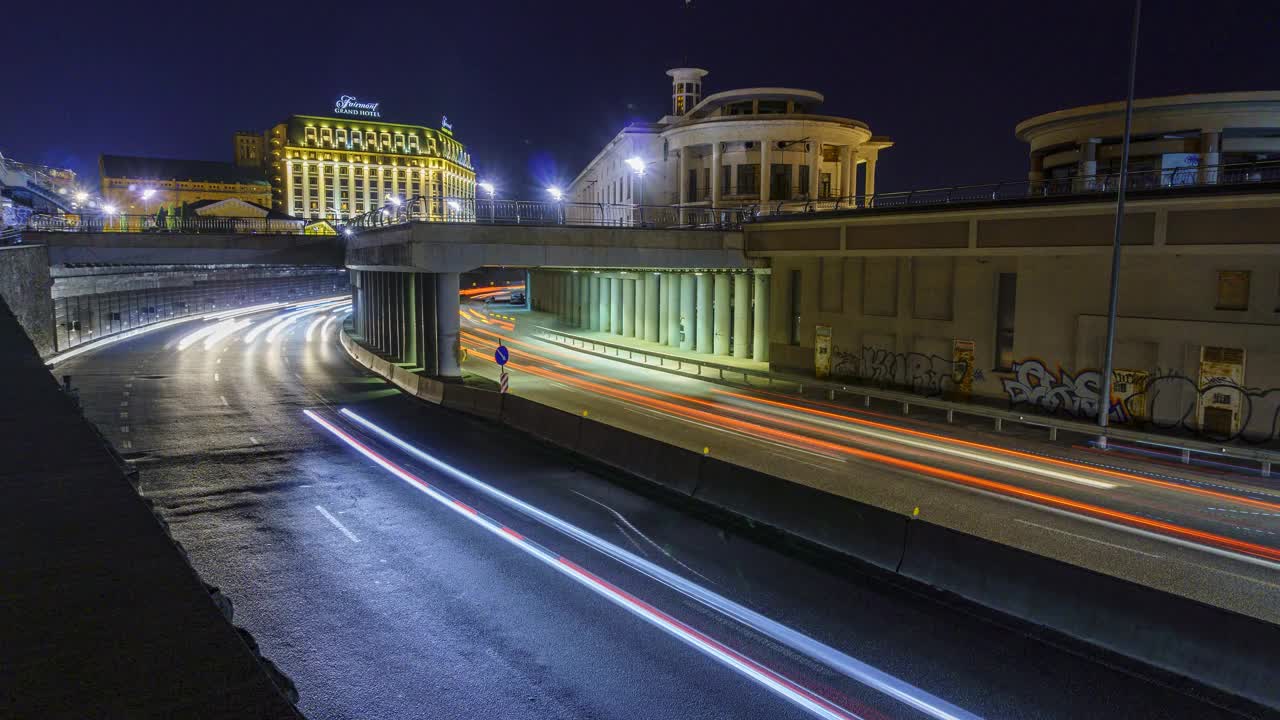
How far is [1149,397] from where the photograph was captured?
2588cm

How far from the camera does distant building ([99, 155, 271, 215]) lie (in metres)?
179

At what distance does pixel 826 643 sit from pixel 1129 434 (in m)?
16.7

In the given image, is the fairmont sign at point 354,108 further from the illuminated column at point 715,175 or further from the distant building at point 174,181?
the illuminated column at point 715,175

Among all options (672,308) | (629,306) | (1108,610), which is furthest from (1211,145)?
(1108,610)

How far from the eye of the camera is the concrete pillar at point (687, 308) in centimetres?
5234

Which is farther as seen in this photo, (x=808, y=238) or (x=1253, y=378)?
(x=808, y=238)

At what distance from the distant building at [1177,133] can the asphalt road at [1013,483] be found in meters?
19.0

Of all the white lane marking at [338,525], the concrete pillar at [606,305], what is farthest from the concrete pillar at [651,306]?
the white lane marking at [338,525]

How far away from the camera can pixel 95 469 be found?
28.1ft

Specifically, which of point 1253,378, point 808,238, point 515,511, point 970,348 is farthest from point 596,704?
point 808,238

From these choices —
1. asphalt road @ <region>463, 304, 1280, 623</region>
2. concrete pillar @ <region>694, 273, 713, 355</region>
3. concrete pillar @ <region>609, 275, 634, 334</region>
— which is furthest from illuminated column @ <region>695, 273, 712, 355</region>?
asphalt road @ <region>463, 304, 1280, 623</region>

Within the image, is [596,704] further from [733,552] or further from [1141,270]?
[1141,270]

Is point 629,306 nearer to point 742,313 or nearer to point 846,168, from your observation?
point 742,313

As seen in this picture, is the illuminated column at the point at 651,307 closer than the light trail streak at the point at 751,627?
No
